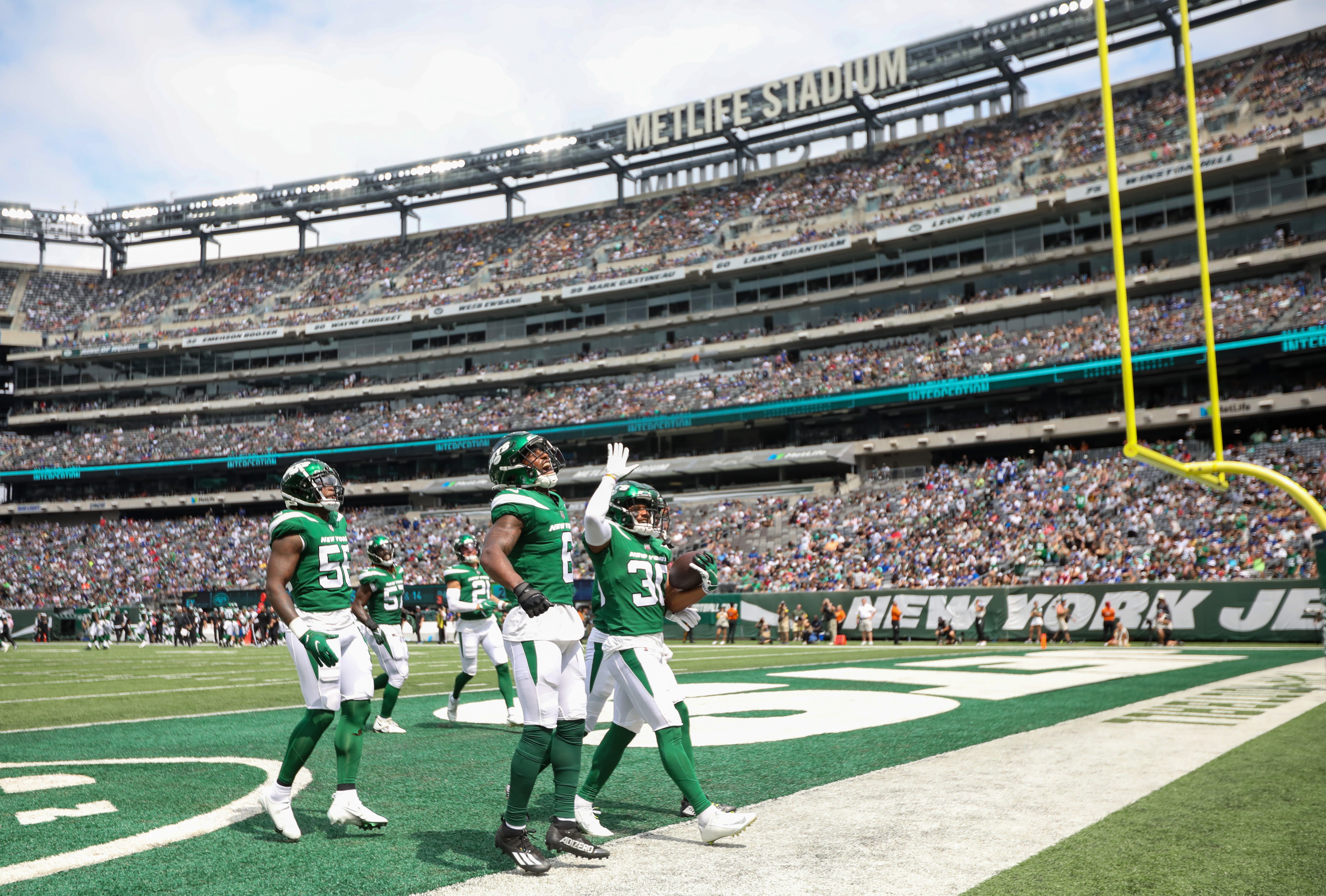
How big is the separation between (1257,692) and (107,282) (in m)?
74.3

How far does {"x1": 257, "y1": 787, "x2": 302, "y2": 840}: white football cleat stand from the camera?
558 cm

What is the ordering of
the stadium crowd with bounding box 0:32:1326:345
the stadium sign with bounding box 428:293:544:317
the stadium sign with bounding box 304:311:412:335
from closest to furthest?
the stadium crowd with bounding box 0:32:1326:345 < the stadium sign with bounding box 428:293:544:317 < the stadium sign with bounding box 304:311:412:335

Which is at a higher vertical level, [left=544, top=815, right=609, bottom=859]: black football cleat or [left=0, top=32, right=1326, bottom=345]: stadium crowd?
[left=0, top=32, right=1326, bottom=345]: stadium crowd

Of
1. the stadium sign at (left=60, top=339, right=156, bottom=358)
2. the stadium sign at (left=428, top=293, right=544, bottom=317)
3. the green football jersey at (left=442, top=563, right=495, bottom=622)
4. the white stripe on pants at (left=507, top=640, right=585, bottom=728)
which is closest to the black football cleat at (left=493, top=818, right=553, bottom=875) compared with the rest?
the white stripe on pants at (left=507, top=640, right=585, bottom=728)

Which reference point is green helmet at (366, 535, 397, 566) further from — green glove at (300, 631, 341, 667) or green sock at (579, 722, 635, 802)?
green sock at (579, 722, 635, 802)

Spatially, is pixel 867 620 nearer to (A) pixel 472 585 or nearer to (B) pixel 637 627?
(A) pixel 472 585

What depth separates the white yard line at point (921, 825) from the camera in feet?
15.0

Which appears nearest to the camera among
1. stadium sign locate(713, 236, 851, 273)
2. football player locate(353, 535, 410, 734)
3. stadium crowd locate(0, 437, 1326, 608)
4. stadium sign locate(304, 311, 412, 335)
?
football player locate(353, 535, 410, 734)

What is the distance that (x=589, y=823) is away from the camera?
18.8 ft

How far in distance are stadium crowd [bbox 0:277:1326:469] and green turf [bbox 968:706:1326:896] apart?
1322 inches

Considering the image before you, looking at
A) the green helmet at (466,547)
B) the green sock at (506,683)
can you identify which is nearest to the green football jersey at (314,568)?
the green helmet at (466,547)

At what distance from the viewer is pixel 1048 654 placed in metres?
21.2

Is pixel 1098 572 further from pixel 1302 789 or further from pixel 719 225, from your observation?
pixel 719 225

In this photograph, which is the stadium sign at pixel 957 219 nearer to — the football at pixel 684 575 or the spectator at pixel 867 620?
the spectator at pixel 867 620
